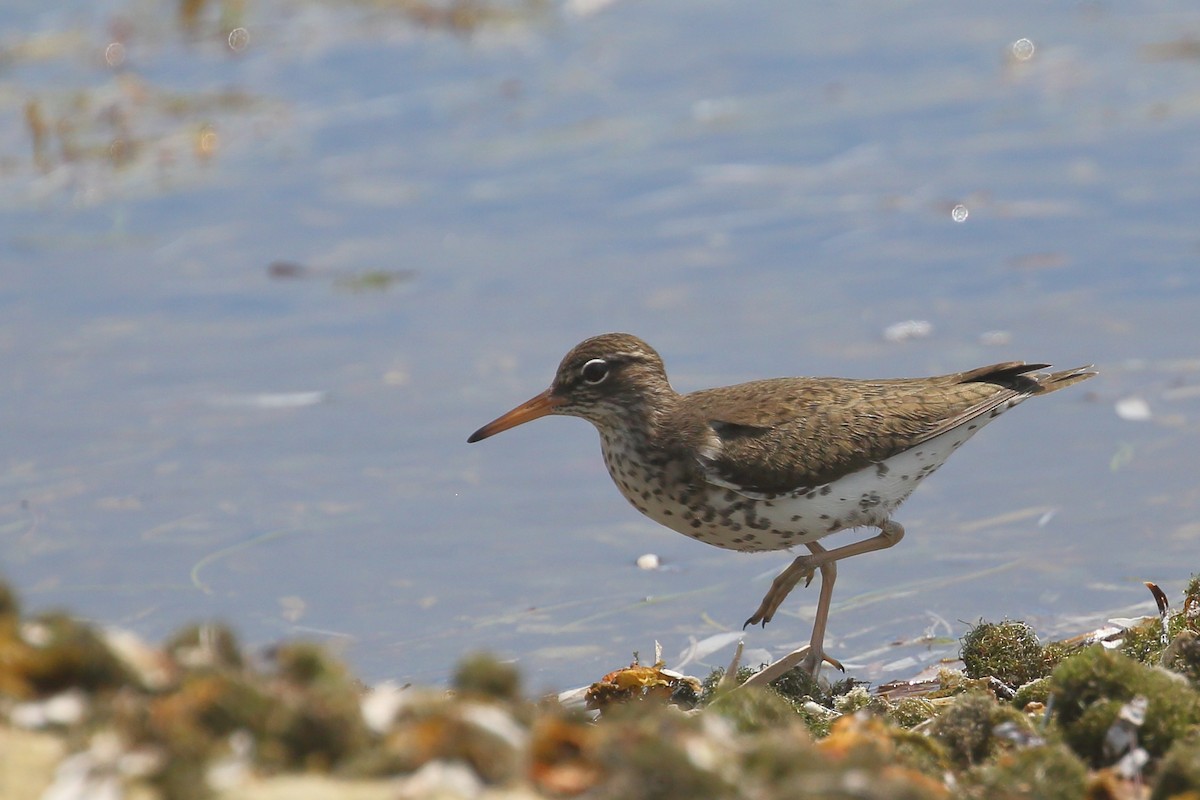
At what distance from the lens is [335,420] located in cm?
939

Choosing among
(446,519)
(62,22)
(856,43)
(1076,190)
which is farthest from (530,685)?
(62,22)

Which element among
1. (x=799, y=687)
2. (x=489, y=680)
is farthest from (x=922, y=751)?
(x=799, y=687)

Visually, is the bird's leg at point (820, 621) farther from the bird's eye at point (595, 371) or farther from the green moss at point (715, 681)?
the bird's eye at point (595, 371)

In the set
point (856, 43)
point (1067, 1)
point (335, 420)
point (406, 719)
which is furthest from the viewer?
point (1067, 1)

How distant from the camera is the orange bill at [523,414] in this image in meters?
7.60

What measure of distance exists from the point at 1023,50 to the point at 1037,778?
38.3ft

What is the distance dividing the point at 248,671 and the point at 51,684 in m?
0.48

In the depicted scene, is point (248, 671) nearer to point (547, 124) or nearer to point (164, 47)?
point (547, 124)

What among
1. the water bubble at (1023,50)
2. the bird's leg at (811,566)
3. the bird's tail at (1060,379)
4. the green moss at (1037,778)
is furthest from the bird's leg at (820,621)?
the water bubble at (1023,50)

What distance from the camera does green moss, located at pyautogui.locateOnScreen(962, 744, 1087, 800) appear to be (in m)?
4.11

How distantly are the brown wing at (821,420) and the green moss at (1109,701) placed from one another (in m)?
2.36

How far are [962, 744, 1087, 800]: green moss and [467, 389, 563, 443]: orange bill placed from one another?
3.74 m

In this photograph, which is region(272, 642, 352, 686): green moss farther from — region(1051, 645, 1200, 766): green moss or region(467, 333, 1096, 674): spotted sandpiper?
region(467, 333, 1096, 674): spotted sandpiper

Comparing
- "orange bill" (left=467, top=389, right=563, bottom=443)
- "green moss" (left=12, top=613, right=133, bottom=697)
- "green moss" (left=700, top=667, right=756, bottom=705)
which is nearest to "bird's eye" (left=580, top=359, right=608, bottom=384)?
"orange bill" (left=467, top=389, right=563, bottom=443)
